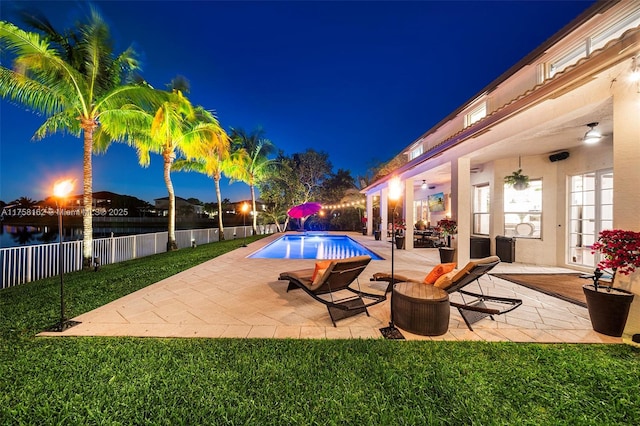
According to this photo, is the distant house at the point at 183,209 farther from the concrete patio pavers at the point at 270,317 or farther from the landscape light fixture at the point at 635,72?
the landscape light fixture at the point at 635,72

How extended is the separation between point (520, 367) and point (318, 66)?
42.2 metres

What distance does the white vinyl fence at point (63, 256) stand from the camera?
20.3ft

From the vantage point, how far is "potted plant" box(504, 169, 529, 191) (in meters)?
7.84

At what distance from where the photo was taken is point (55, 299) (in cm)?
470

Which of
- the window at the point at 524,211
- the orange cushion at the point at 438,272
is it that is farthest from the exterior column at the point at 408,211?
the orange cushion at the point at 438,272

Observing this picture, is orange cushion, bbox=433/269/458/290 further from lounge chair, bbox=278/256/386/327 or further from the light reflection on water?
the light reflection on water

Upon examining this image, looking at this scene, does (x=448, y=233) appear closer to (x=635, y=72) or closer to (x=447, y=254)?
(x=447, y=254)

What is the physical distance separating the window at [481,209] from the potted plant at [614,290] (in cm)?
649

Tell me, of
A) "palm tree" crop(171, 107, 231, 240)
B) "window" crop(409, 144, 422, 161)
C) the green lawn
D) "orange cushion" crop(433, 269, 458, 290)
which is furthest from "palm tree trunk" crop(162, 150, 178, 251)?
"window" crop(409, 144, 422, 161)

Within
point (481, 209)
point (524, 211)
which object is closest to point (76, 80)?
point (481, 209)

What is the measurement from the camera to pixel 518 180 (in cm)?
789

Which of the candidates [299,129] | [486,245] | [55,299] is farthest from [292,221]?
[299,129]

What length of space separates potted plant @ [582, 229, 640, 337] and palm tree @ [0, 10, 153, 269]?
438 inches

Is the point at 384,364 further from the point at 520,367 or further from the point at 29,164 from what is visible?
the point at 29,164
